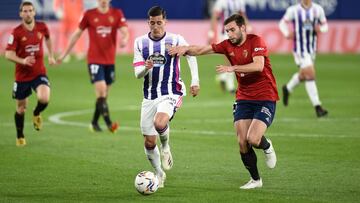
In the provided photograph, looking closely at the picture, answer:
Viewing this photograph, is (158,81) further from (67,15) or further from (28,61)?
(67,15)

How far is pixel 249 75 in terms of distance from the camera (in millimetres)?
11531

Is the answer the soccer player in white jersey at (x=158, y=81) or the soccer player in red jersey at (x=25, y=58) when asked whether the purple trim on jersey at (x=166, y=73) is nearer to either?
the soccer player in white jersey at (x=158, y=81)

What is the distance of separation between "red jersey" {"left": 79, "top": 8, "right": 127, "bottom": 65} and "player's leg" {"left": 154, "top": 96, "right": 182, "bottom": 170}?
569 centimetres

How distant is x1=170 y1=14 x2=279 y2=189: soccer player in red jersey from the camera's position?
36.6 feet

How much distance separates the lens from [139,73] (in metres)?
11.5

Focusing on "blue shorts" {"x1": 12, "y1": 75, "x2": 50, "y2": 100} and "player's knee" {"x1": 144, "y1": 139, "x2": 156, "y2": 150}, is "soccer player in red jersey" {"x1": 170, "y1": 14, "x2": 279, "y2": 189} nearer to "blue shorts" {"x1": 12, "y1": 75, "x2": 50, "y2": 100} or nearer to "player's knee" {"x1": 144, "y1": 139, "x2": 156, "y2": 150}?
"player's knee" {"x1": 144, "y1": 139, "x2": 156, "y2": 150}

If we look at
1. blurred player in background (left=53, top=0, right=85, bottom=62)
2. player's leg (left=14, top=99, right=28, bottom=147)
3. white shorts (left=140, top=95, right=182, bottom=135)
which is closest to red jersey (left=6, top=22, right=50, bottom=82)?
player's leg (left=14, top=99, right=28, bottom=147)

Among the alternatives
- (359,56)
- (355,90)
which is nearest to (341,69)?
(359,56)

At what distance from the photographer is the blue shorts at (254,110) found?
11.5 m

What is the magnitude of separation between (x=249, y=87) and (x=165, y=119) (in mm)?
1177

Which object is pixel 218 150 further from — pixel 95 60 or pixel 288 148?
pixel 95 60

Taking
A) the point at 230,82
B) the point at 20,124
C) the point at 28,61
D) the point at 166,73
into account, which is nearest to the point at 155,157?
the point at 166,73

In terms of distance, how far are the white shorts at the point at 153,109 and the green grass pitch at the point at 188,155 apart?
0.77m

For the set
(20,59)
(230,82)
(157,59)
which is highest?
(157,59)
